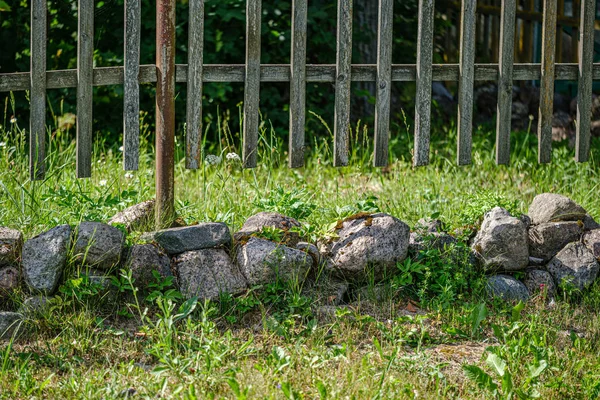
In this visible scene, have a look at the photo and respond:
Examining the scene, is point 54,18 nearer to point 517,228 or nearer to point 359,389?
point 517,228

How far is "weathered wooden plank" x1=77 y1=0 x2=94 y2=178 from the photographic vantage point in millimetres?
4668

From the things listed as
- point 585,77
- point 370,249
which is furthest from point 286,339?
point 585,77

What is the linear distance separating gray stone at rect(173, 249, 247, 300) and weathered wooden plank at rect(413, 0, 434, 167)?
1.39 metres

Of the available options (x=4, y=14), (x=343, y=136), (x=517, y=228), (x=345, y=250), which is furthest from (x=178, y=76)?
(x=4, y=14)

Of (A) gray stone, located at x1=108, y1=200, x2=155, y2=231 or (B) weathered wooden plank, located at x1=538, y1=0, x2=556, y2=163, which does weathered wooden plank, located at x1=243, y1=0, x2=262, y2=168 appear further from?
(B) weathered wooden plank, located at x1=538, y1=0, x2=556, y2=163

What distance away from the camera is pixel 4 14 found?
772 cm

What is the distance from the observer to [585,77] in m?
5.73

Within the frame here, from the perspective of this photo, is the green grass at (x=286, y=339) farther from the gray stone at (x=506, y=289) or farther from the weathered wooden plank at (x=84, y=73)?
the weathered wooden plank at (x=84, y=73)

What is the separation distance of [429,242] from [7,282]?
82.4 inches

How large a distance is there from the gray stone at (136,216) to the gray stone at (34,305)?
760mm

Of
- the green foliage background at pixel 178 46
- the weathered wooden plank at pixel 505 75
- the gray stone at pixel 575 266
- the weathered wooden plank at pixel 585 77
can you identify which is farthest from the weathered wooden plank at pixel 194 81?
the green foliage background at pixel 178 46

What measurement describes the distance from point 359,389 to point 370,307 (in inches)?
41.3

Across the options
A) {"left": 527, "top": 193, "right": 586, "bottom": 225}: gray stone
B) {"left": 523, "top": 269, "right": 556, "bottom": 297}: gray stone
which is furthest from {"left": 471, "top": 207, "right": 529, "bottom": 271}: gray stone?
{"left": 527, "top": 193, "right": 586, "bottom": 225}: gray stone

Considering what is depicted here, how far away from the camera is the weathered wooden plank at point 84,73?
467cm
